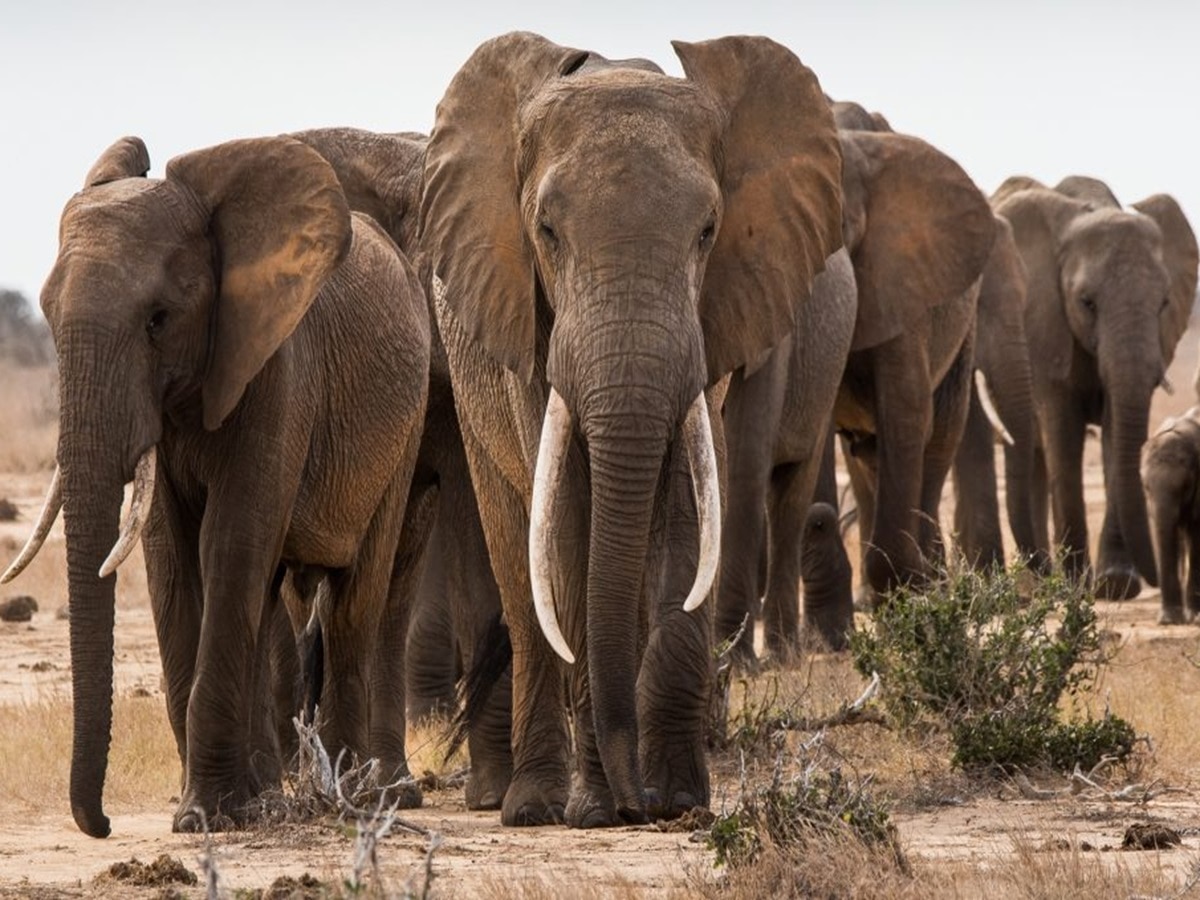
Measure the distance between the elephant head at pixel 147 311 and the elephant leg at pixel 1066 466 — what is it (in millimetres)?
10280

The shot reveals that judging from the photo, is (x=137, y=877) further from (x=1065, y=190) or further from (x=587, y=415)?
(x=1065, y=190)

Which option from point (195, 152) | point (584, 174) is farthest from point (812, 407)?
point (584, 174)

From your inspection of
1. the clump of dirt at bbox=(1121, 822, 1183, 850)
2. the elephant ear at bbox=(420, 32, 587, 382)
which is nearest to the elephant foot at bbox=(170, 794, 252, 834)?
the elephant ear at bbox=(420, 32, 587, 382)

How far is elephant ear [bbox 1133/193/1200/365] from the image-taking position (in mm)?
19703

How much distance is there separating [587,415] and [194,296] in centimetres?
174

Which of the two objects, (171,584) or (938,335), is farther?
(938,335)

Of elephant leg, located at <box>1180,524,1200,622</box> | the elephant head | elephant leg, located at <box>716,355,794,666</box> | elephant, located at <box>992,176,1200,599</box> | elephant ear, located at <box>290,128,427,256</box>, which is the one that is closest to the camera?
the elephant head

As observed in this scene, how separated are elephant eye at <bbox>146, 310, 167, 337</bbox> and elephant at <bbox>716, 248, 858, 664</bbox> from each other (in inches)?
144

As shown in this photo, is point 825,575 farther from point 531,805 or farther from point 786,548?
point 531,805

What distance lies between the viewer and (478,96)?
830 centimetres

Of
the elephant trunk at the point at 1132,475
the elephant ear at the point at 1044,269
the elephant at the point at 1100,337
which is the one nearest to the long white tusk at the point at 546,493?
the elephant trunk at the point at 1132,475

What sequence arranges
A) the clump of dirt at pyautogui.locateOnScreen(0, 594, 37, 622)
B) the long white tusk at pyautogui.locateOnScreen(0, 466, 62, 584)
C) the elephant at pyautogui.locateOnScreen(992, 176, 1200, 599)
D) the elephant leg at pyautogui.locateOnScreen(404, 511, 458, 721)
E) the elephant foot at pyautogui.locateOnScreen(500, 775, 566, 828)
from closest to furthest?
the long white tusk at pyautogui.locateOnScreen(0, 466, 62, 584) < the elephant foot at pyautogui.locateOnScreen(500, 775, 566, 828) < the elephant leg at pyautogui.locateOnScreen(404, 511, 458, 721) < the clump of dirt at pyautogui.locateOnScreen(0, 594, 37, 622) < the elephant at pyautogui.locateOnScreen(992, 176, 1200, 599)

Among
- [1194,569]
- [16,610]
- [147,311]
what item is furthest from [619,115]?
[1194,569]

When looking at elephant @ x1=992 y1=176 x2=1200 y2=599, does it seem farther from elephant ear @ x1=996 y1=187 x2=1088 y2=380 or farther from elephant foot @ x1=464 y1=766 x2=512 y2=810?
elephant foot @ x1=464 y1=766 x2=512 y2=810
